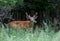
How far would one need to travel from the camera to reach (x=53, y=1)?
11.6m

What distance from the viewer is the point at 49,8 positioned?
11781 millimetres

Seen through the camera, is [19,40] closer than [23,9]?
Yes

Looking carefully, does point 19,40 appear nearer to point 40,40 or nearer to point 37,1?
point 40,40

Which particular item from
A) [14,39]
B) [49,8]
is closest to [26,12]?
[49,8]

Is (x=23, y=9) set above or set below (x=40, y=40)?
below

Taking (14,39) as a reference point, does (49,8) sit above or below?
below

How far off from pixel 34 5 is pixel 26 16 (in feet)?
2.17

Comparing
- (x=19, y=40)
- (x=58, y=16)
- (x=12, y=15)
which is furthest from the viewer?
(x=12, y=15)

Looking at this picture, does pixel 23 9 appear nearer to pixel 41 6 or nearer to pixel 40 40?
pixel 41 6

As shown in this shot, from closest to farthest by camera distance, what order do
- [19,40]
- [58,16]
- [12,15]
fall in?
[19,40], [58,16], [12,15]

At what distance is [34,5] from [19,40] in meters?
6.70

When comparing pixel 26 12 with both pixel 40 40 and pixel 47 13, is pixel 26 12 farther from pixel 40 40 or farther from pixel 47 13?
pixel 40 40

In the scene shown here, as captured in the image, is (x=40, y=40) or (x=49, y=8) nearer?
(x=40, y=40)

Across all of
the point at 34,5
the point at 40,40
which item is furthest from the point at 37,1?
the point at 40,40
